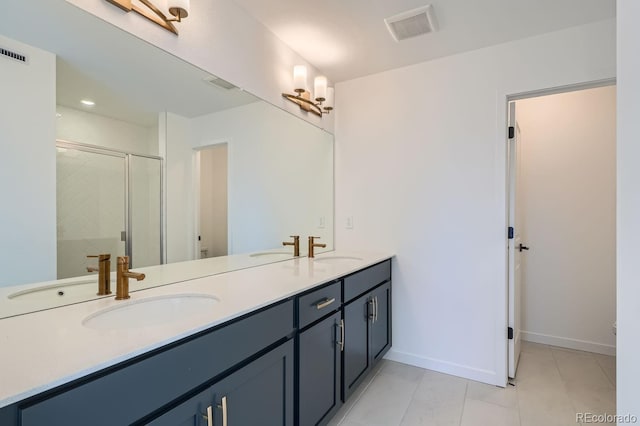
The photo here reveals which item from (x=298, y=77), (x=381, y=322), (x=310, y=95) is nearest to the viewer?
(x=298, y=77)

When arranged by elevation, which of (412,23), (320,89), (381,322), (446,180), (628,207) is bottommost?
(381,322)

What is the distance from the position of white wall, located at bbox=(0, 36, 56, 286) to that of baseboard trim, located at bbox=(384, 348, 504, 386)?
92.8 inches

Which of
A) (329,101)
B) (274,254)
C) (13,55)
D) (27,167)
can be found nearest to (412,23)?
(329,101)

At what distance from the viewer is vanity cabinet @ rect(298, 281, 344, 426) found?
1.45m

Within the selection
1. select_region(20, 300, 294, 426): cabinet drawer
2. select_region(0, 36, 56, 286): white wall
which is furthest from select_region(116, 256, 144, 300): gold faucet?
select_region(20, 300, 294, 426): cabinet drawer

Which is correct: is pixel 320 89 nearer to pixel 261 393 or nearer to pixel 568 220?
pixel 261 393

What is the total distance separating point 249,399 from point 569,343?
305cm

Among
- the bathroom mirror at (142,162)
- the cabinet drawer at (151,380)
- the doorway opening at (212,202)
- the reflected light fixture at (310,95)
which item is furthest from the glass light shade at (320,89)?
the cabinet drawer at (151,380)

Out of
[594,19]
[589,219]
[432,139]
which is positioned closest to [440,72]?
[432,139]

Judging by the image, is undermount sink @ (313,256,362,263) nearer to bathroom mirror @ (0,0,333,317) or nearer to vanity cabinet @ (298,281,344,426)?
bathroom mirror @ (0,0,333,317)

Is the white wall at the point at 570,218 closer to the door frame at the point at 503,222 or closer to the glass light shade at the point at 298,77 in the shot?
the door frame at the point at 503,222

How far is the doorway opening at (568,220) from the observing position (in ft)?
8.93

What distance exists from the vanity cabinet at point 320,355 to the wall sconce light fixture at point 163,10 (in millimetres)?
1361

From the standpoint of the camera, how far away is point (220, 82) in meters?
1.76
